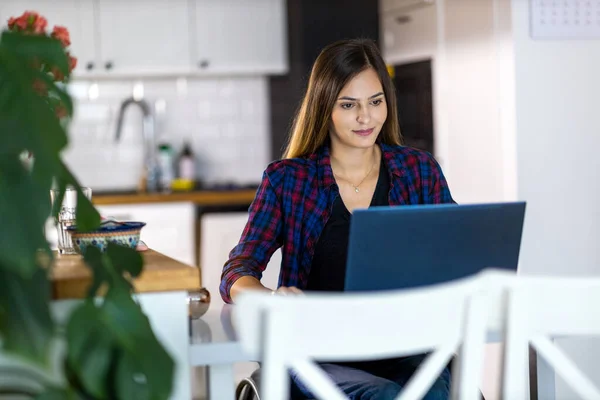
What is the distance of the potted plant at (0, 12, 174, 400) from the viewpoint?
1.13 meters

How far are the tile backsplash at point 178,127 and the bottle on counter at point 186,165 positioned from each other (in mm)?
119

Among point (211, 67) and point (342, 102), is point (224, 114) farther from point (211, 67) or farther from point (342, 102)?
point (342, 102)

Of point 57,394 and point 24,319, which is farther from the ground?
point 24,319

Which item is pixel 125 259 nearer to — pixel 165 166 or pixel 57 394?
pixel 57 394

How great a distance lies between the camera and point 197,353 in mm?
1601

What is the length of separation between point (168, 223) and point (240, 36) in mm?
1114

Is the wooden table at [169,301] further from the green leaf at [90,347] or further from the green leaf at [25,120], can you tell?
the green leaf at [25,120]

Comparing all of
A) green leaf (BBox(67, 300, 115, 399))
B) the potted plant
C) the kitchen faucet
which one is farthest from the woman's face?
the kitchen faucet

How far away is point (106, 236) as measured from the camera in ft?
5.98

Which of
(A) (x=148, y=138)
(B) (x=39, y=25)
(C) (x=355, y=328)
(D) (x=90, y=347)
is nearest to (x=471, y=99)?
(A) (x=148, y=138)

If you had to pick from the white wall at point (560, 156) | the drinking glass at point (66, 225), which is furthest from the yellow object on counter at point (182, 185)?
the drinking glass at point (66, 225)

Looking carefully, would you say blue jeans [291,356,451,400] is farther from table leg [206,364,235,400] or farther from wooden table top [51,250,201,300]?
wooden table top [51,250,201,300]

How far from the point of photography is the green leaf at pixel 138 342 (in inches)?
48.9

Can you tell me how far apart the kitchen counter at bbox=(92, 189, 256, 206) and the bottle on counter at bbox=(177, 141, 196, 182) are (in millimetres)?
371
